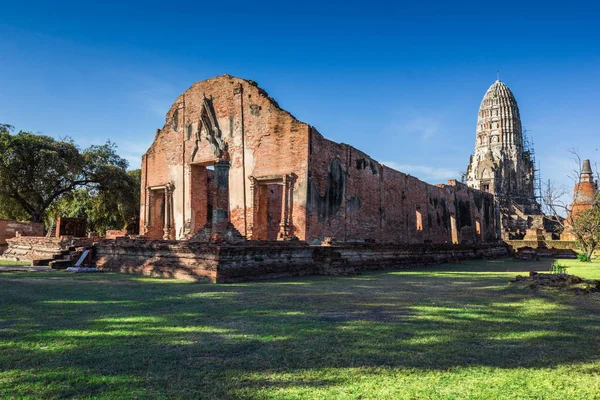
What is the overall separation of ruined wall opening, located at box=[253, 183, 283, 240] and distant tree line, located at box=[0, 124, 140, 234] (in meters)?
8.50

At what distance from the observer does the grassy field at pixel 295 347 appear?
7.96 feet

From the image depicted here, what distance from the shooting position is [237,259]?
8.35m

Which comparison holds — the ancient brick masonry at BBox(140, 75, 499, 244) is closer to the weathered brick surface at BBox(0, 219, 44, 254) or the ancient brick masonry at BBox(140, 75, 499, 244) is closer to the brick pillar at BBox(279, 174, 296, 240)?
the brick pillar at BBox(279, 174, 296, 240)

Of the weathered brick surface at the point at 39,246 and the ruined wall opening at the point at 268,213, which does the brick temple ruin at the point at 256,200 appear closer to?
the ruined wall opening at the point at 268,213

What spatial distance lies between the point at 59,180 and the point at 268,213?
44.0 ft

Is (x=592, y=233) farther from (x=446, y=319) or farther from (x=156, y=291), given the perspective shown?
(x=156, y=291)

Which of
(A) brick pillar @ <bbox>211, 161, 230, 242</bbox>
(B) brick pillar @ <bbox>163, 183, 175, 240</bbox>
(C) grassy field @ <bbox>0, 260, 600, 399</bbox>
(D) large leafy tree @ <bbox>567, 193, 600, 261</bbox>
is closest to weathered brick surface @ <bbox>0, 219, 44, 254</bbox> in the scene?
(B) brick pillar @ <bbox>163, 183, 175, 240</bbox>

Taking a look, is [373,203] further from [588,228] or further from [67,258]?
[67,258]

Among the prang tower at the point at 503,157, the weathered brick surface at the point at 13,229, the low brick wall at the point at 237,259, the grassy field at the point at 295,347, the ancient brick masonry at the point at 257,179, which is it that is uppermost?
the prang tower at the point at 503,157

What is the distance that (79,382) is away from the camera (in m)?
2.46

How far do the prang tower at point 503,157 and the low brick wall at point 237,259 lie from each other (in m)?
45.0

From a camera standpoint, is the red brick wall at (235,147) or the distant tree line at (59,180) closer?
the red brick wall at (235,147)

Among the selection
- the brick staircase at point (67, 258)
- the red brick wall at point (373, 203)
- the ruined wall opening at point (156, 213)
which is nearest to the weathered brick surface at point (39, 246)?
the brick staircase at point (67, 258)

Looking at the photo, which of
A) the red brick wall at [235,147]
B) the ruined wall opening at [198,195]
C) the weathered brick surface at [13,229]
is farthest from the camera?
the weathered brick surface at [13,229]
